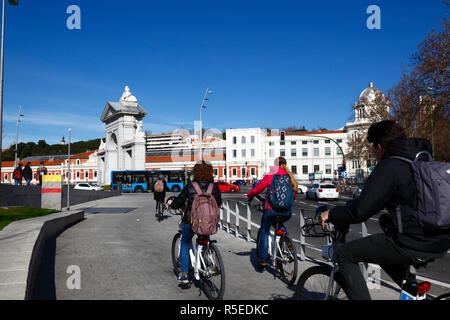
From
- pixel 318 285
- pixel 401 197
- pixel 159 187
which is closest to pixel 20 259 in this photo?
pixel 318 285

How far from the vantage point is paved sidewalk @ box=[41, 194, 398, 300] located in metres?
4.84

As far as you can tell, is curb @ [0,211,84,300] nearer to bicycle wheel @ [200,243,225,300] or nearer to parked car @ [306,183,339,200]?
bicycle wheel @ [200,243,225,300]

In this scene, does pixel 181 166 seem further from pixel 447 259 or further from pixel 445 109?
pixel 447 259

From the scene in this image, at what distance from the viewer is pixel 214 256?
448 cm

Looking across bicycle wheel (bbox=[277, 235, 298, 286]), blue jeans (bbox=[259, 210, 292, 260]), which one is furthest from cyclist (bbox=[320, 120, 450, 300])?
blue jeans (bbox=[259, 210, 292, 260])

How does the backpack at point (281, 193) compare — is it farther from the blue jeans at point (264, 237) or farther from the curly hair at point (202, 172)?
the curly hair at point (202, 172)

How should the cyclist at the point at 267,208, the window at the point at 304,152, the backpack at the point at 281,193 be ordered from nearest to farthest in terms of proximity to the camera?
the backpack at the point at 281,193
the cyclist at the point at 267,208
the window at the point at 304,152

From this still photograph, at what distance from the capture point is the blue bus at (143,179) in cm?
4850

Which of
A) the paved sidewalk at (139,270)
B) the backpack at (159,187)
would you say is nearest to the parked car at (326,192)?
the backpack at (159,187)

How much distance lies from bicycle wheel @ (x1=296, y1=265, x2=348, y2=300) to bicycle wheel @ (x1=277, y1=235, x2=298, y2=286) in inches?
76.0

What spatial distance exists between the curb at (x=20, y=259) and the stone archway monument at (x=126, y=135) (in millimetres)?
53888

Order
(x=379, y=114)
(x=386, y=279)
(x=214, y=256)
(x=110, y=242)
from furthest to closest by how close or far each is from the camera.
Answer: (x=379, y=114), (x=110, y=242), (x=386, y=279), (x=214, y=256)
